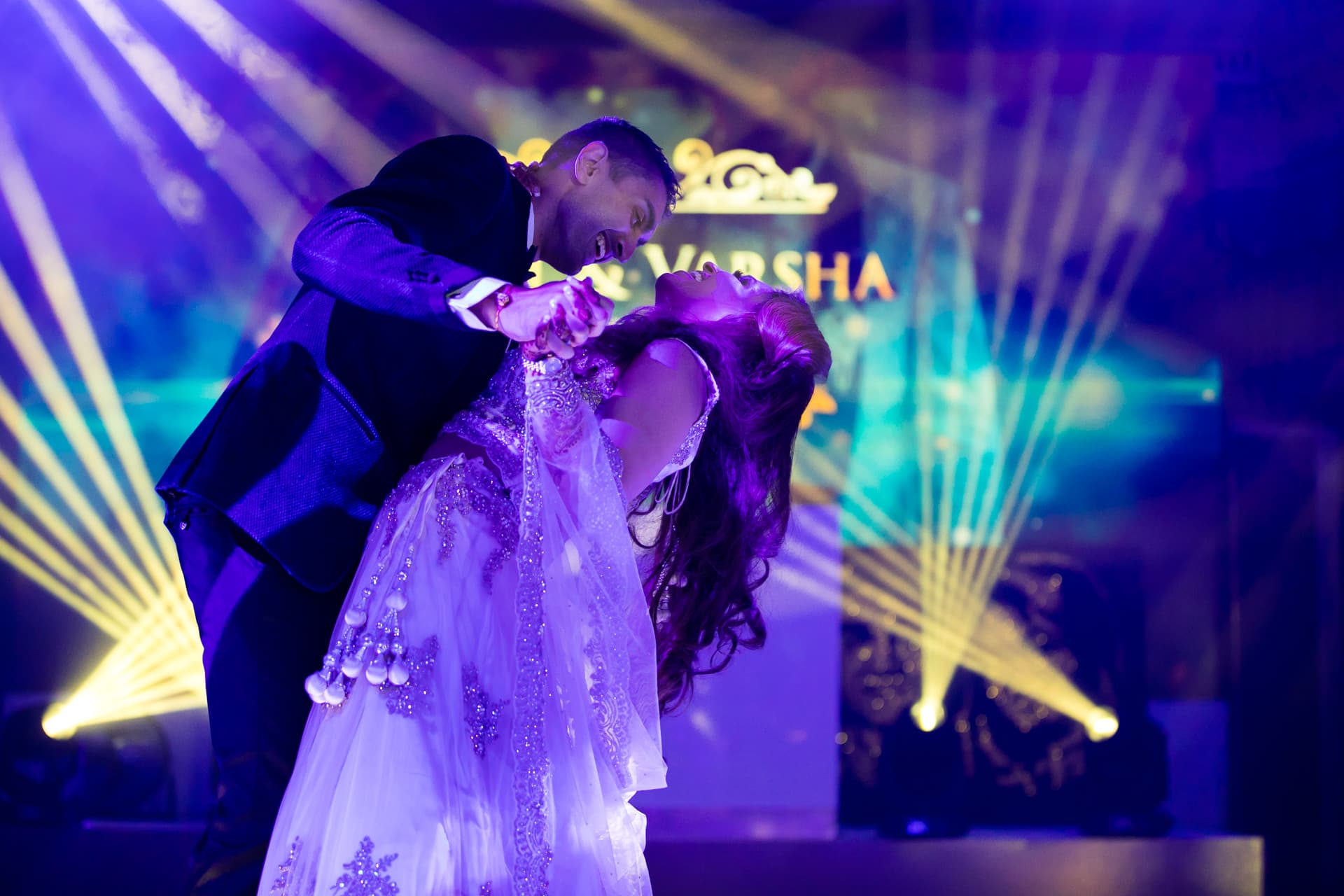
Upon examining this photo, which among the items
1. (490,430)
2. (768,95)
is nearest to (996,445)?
(768,95)

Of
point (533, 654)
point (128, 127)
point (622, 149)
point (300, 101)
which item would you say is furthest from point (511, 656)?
point (128, 127)

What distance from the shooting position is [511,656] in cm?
135

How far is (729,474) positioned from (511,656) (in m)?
0.55

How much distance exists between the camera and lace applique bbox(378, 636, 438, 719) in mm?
1251

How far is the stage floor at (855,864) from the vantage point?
3225mm

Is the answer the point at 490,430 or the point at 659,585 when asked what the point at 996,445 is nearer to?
the point at 659,585

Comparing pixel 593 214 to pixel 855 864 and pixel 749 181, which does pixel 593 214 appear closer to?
pixel 855 864

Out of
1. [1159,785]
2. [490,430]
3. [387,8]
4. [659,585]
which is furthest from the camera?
[387,8]

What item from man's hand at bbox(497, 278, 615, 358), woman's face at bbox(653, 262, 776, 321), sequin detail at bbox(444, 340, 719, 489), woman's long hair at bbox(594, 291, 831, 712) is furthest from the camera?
woman's face at bbox(653, 262, 776, 321)

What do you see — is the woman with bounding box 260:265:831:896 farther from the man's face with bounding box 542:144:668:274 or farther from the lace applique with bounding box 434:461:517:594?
the man's face with bounding box 542:144:668:274

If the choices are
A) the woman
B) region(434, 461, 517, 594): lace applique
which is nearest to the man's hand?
the woman

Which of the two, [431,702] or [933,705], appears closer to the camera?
[431,702]

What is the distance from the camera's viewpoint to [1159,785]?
12.4ft

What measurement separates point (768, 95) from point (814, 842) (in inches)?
113
